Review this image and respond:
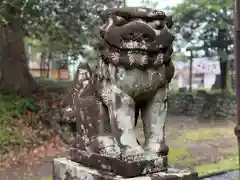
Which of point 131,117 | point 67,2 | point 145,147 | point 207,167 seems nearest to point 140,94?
point 131,117

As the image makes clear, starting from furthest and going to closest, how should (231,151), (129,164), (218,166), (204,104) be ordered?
(204,104)
(231,151)
(218,166)
(129,164)

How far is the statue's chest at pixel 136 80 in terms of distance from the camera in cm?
268

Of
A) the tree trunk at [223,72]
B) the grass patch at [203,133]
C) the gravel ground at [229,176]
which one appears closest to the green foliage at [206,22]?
the tree trunk at [223,72]

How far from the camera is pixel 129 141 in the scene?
8.82ft

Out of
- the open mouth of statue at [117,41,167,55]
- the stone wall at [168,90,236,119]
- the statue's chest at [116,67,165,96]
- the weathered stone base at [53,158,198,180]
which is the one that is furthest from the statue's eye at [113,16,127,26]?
the stone wall at [168,90,236,119]

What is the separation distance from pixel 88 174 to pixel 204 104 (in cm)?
1119

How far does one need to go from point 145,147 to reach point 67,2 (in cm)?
622

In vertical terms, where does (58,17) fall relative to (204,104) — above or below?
above

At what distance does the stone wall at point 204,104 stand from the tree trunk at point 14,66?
19.9ft

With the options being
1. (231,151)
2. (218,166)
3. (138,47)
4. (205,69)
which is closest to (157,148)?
(138,47)

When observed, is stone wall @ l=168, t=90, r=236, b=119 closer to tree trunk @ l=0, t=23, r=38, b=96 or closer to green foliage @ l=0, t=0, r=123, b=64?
green foliage @ l=0, t=0, r=123, b=64

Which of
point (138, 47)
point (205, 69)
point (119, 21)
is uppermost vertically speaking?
point (119, 21)

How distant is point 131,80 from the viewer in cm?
268

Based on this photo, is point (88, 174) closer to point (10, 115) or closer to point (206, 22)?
point (10, 115)
